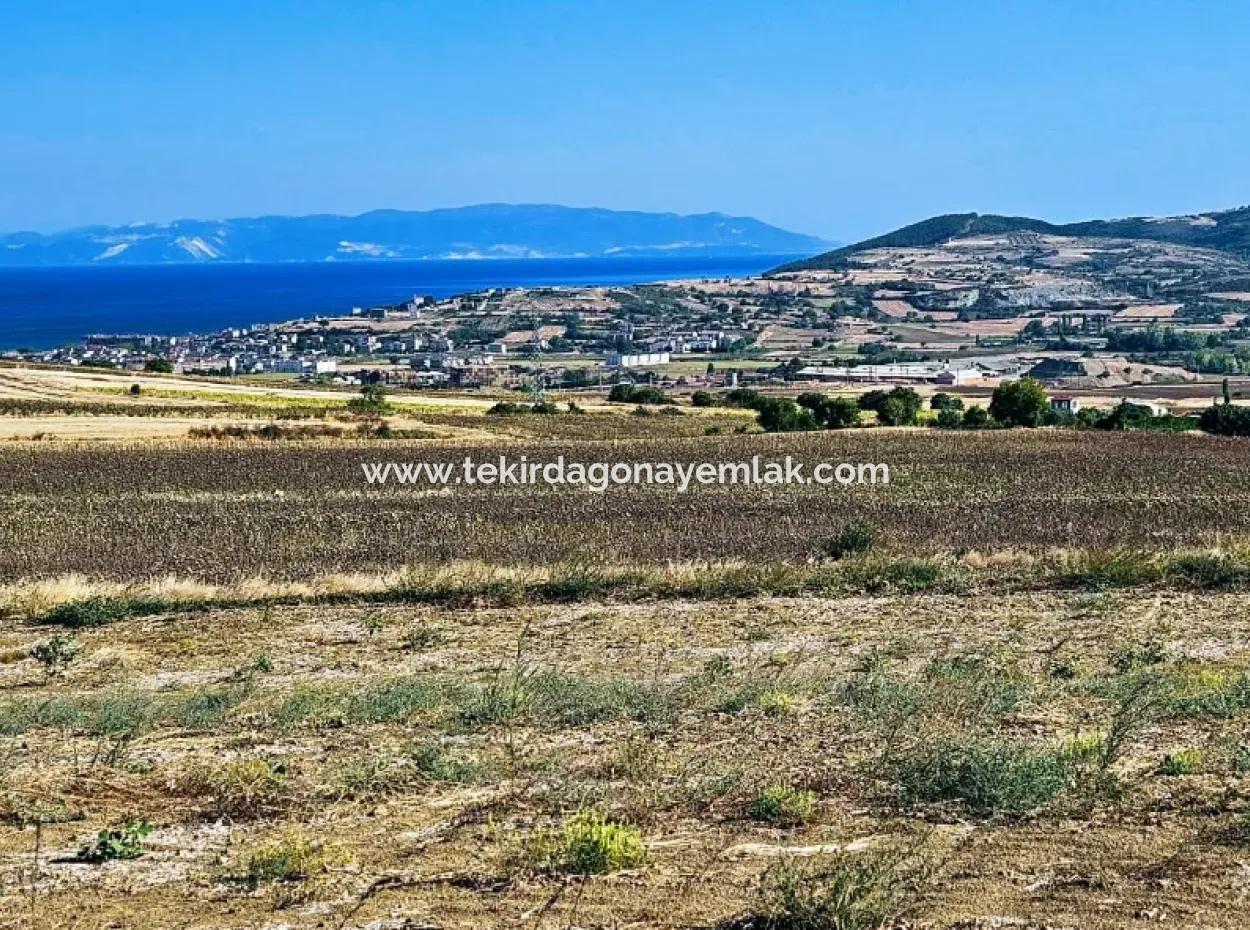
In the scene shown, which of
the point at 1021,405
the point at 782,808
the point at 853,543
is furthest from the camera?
the point at 1021,405

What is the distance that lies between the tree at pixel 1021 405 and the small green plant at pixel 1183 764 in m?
53.6

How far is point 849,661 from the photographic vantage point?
44.3ft

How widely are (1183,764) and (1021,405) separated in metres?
54.9

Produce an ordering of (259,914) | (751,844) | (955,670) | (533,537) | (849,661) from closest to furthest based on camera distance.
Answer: (259,914) → (751,844) → (955,670) → (849,661) → (533,537)

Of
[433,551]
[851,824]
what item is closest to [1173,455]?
[433,551]

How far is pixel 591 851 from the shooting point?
6969 millimetres

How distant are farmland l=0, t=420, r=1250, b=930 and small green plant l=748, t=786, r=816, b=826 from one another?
0.03 metres

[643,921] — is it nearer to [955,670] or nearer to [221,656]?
[955,670]

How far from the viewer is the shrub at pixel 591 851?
273 inches

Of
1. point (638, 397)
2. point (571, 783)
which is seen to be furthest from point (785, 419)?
point (571, 783)

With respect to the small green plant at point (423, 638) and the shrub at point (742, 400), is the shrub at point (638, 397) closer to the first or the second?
the shrub at point (742, 400)

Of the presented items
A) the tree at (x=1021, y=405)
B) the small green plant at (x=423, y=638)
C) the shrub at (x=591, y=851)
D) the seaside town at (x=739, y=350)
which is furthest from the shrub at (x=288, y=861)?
the seaside town at (x=739, y=350)

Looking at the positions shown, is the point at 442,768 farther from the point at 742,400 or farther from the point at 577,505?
the point at 742,400

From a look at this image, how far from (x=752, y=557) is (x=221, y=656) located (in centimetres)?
1033
